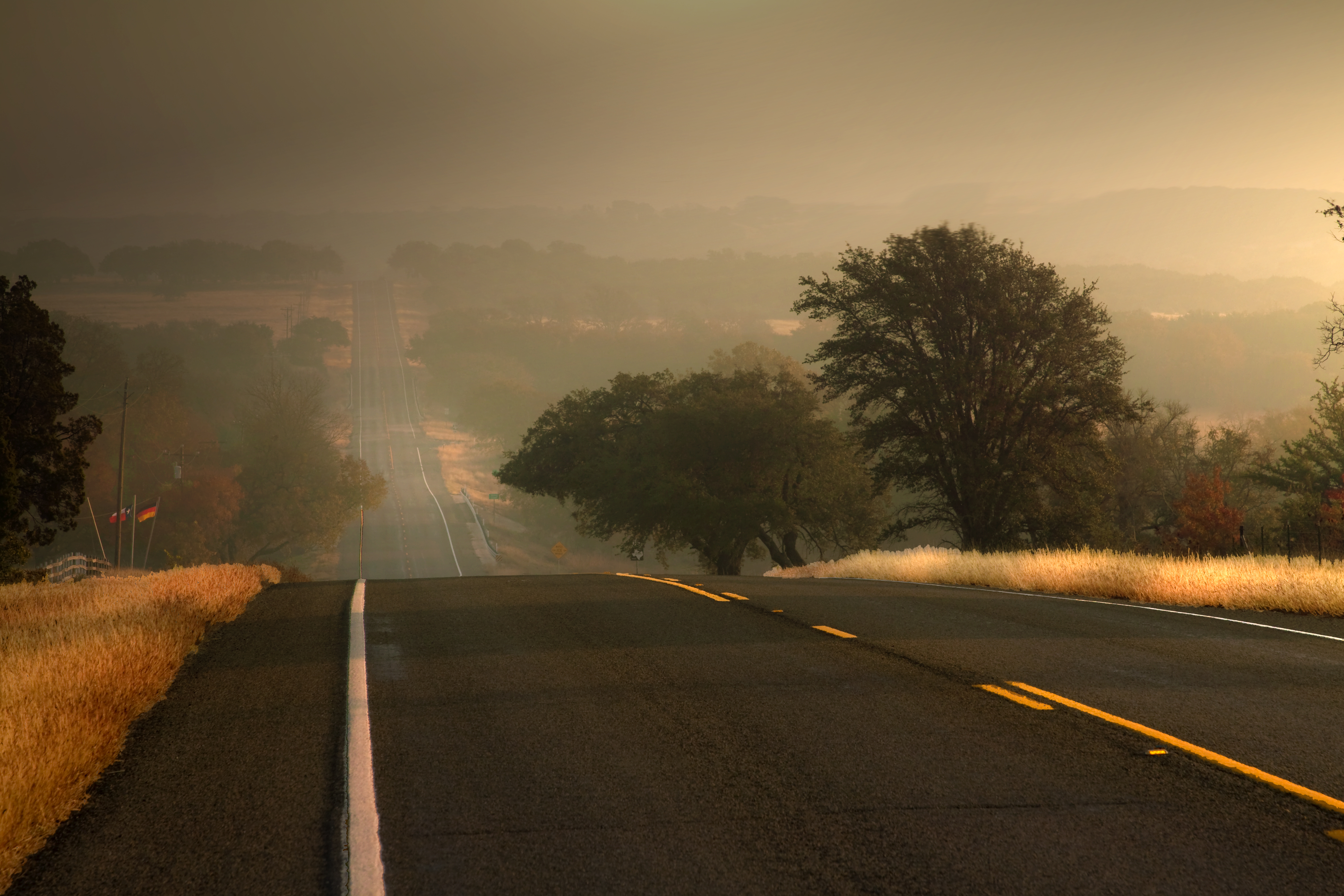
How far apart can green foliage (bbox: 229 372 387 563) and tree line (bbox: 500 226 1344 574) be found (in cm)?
4537

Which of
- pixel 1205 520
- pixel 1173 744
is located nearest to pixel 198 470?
pixel 1205 520

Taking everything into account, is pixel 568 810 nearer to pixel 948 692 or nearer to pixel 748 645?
pixel 948 692

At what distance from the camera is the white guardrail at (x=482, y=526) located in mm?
84119

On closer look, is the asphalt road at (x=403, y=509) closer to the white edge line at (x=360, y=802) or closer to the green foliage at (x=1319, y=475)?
the white edge line at (x=360, y=802)

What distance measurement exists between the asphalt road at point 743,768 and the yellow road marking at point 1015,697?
2.9 inches

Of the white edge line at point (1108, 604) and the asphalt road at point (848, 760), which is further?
the white edge line at point (1108, 604)

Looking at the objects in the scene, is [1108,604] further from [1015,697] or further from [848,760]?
[848,760]

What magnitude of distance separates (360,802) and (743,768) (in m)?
1.90

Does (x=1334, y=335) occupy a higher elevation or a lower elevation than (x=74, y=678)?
higher

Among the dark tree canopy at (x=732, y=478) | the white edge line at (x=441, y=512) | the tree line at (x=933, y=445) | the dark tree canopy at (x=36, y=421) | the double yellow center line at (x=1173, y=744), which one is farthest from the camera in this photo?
the white edge line at (x=441, y=512)

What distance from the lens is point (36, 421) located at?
2116 cm

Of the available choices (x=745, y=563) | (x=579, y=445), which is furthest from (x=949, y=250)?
(x=745, y=563)

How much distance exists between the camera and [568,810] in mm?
4504

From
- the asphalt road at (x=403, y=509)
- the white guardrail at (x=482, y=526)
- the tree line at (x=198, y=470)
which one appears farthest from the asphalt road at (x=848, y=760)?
the white guardrail at (x=482, y=526)
